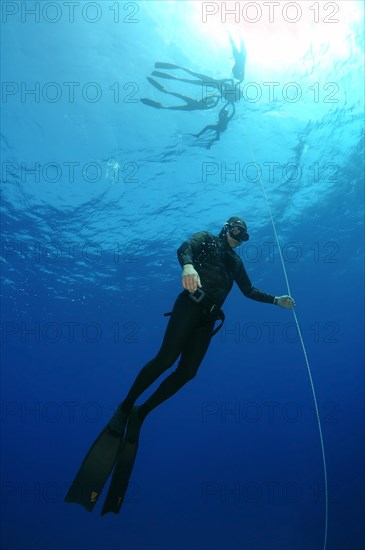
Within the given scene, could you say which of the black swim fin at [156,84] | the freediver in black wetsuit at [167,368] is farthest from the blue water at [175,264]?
the freediver in black wetsuit at [167,368]

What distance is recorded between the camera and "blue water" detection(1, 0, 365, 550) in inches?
488

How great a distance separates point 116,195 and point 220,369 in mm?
18317

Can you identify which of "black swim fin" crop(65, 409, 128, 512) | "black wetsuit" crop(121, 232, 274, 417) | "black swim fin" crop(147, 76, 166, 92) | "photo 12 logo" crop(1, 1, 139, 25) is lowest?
"black swim fin" crop(65, 409, 128, 512)

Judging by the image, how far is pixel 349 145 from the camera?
15945 mm

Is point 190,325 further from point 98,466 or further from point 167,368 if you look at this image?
point 98,466

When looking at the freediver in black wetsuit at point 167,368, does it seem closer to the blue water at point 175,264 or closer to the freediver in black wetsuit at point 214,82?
the blue water at point 175,264

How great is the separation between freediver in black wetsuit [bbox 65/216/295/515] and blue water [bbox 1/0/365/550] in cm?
758

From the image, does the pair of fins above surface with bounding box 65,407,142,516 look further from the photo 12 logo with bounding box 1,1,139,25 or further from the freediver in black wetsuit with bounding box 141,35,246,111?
the photo 12 logo with bounding box 1,1,139,25

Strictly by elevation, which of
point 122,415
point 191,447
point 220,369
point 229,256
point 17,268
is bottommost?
point 122,415

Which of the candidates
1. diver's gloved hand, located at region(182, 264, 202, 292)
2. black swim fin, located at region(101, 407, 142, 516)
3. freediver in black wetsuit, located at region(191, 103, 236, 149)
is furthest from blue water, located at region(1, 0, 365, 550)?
black swim fin, located at region(101, 407, 142, 516)

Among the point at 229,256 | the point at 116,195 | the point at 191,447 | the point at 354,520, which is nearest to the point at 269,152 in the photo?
the point at 116,195

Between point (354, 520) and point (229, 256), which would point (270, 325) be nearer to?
point (354, 520)

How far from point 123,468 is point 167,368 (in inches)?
51.2

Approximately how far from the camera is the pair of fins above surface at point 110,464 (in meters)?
4.46
